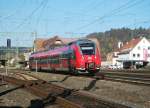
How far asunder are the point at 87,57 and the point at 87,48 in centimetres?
97

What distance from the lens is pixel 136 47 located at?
121562mm

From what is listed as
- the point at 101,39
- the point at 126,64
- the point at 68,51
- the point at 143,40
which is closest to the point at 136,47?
the point at 143,40

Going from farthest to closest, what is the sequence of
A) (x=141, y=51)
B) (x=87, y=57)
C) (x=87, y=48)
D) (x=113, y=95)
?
(x=141, y=51) → (x=87, y=48) → (x=87, y=57) → (x=113, y=95)

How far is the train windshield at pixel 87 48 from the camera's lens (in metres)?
35.9

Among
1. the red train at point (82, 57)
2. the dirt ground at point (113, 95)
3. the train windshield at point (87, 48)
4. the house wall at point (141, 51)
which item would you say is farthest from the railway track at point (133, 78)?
the house wall at point (141, 51)

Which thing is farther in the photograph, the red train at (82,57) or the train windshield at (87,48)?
the train windshield at (87,48)

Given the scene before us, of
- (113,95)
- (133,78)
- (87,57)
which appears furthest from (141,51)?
(113,95)

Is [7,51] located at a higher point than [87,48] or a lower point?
higher

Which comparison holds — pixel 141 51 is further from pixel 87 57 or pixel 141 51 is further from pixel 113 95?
pixel 113 95

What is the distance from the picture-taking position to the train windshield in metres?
35.9

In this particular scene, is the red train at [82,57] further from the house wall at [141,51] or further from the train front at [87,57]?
the house wall at [141,51]

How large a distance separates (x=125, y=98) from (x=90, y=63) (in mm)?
19816

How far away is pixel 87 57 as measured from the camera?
3572 cm

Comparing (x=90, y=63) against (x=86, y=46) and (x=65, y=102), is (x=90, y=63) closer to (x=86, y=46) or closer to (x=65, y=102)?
(x=86, y=46)
